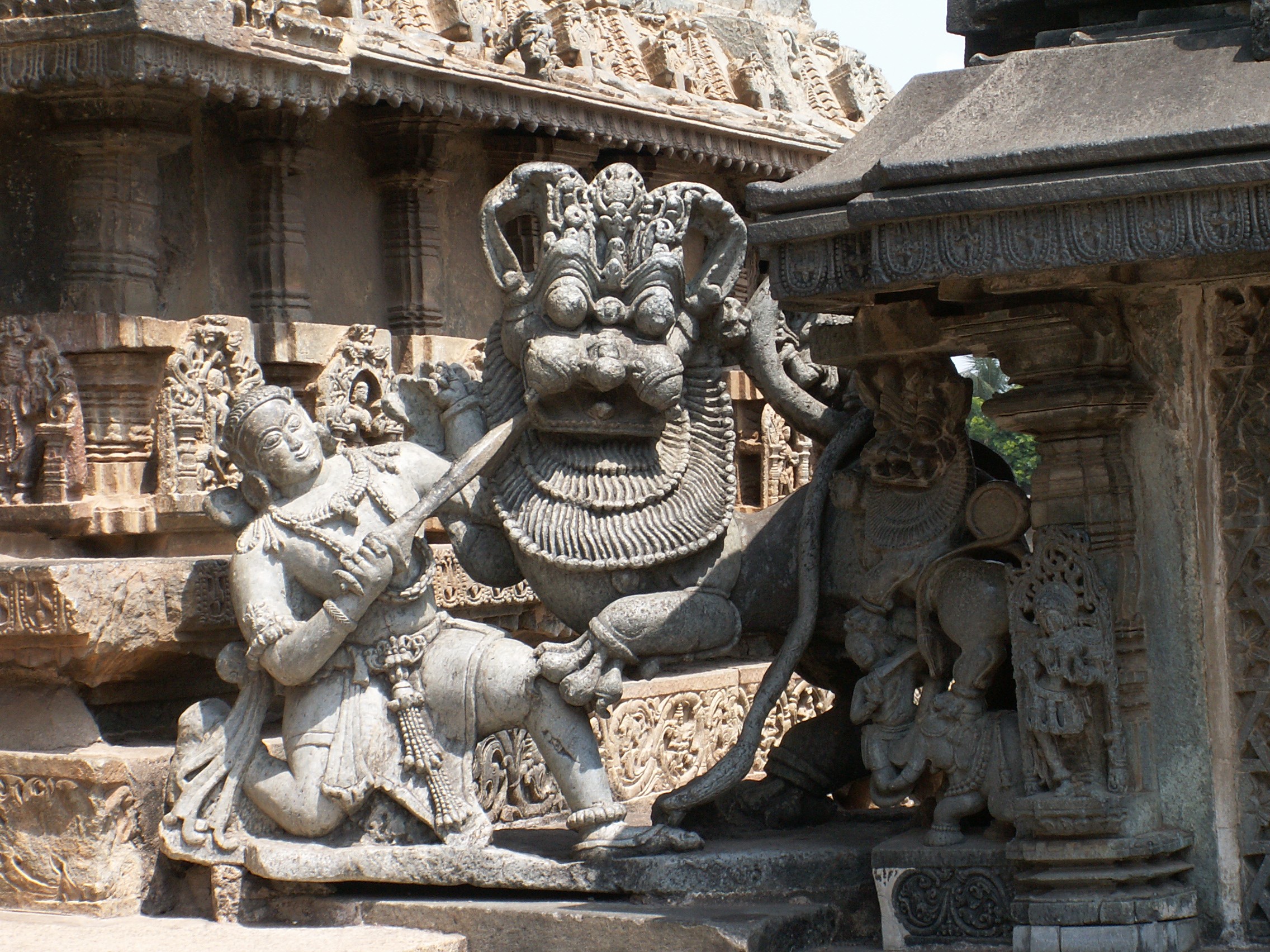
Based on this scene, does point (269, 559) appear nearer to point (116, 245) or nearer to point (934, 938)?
point (934, 938)

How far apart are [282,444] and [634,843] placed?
4.79ft

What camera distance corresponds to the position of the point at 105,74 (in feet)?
→ 22.7

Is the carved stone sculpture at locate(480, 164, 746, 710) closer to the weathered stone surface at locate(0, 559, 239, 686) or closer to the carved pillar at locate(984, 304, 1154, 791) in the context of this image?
the carved pillar at locate(984, 304, 1154, 791)

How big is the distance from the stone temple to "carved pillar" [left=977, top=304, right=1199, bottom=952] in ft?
0.04

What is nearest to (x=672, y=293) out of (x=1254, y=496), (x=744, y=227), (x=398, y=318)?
(x=744, y=227)

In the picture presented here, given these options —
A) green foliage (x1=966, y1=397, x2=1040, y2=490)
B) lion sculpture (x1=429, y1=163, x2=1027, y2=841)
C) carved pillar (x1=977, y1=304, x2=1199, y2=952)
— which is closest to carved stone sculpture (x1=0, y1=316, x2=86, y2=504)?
lion sculpture (x1=429, y1=163, x2=1027, y2=841)

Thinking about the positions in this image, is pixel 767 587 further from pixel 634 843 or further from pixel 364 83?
pixel 364 83

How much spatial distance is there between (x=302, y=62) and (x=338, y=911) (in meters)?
3.93

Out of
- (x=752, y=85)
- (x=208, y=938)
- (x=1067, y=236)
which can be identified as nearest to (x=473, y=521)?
(x=208, y=938)

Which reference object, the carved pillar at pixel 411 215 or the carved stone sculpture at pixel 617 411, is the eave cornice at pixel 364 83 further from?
the carved stone sculpture at pixel 617 411

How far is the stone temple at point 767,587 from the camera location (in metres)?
4.33

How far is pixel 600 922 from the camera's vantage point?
15.1 feet

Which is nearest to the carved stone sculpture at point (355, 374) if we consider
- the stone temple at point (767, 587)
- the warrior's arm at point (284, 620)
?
the stone temple at point (767, 587)

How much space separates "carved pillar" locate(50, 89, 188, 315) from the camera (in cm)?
733
